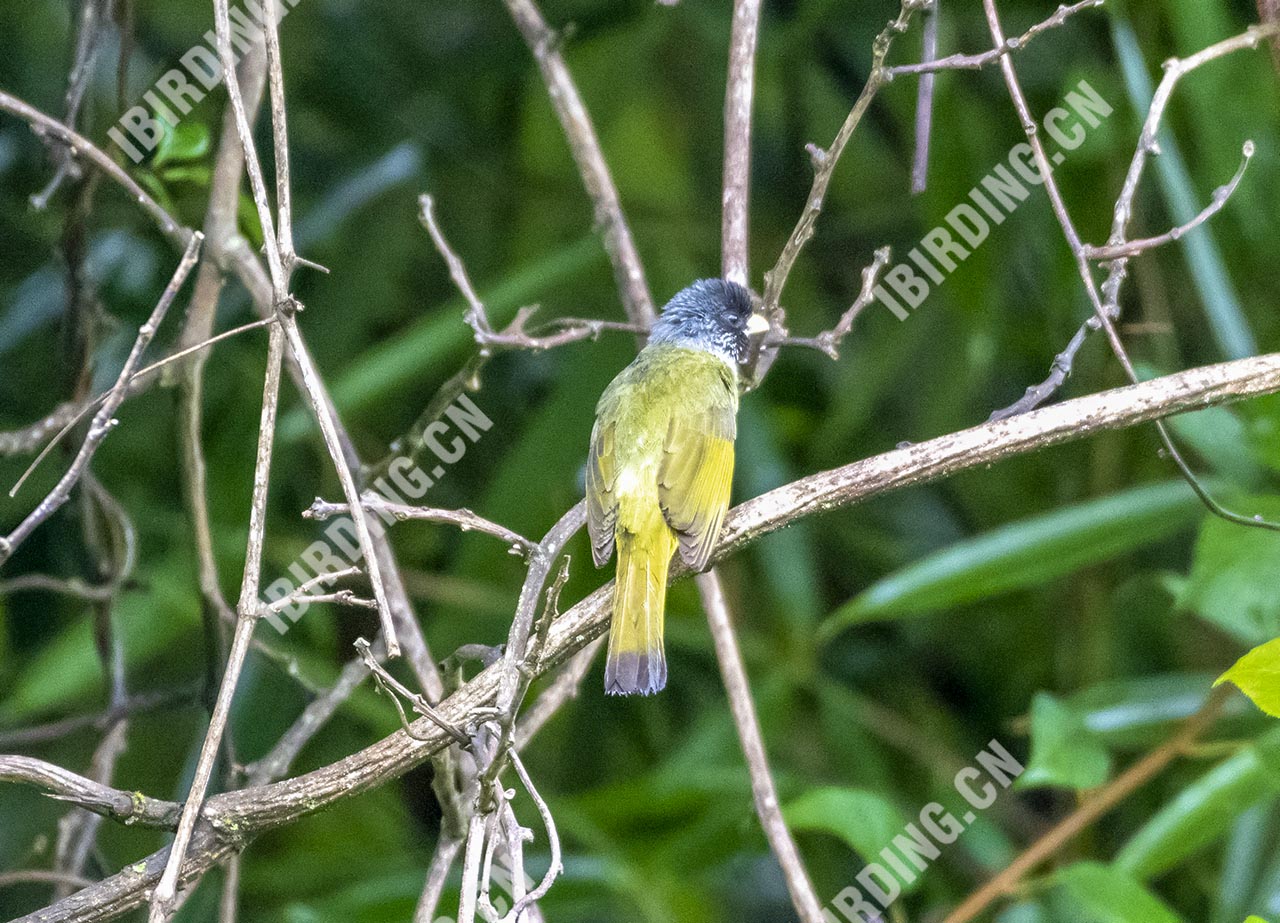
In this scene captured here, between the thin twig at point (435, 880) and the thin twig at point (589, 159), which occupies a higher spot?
the thin twig at point (589, 159)

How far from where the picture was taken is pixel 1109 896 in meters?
2.45

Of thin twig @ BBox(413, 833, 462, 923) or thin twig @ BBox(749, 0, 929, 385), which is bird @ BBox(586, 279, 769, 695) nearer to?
thin twig @ BBox(749, 0, 929, 385)

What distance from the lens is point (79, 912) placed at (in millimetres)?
1653

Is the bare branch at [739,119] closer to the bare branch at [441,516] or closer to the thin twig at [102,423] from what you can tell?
the bare branch at [441,516]

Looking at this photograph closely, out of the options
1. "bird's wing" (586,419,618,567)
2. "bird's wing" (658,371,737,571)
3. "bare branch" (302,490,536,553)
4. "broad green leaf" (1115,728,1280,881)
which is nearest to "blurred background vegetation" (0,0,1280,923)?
"broad green leaf" (1115,728,1280,881)

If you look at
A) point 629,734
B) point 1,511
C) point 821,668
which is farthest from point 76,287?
point 821,668

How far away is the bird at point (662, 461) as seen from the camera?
2225mm

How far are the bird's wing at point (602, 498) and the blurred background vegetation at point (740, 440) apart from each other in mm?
826

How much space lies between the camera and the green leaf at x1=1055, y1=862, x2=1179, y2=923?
2393mm

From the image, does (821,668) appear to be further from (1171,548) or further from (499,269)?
(499,269)

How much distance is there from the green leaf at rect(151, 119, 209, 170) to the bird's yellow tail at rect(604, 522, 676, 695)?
46.9 inches

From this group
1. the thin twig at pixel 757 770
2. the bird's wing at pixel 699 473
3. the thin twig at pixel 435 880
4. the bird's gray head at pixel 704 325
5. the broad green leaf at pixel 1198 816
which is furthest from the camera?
the bird's gray head at pixel 704 325

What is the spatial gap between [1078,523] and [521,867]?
215 cm

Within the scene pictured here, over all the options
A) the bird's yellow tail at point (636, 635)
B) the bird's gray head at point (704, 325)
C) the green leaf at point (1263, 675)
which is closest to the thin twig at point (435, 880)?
the bird's yellow tail at point (636, 635)
